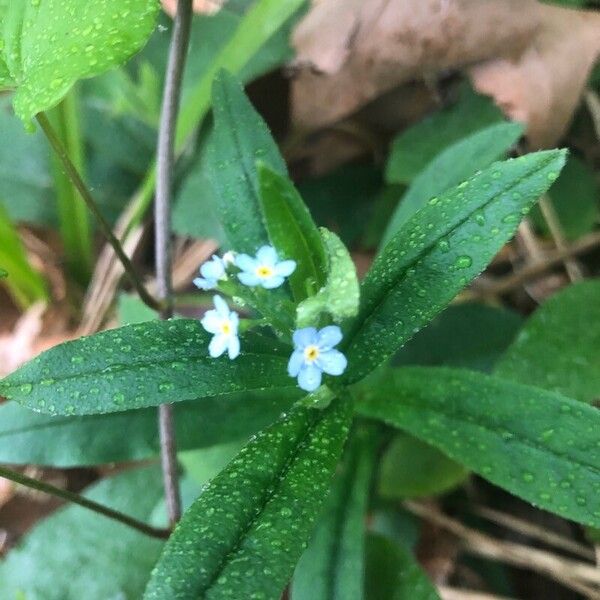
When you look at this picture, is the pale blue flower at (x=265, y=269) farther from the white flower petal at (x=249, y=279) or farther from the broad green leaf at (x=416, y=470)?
the broad green leaf at (x=416, y=470)

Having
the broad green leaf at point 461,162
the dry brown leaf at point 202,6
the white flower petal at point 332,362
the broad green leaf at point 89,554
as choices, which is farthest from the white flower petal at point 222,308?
the dry brown leaf at point 202,6

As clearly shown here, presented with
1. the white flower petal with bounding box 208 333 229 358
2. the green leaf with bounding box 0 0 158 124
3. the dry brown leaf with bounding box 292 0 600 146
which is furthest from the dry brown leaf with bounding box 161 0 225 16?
the white flower petal with bounding box 208 333 229 358

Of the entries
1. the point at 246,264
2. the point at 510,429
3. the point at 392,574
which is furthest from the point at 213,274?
the point at 392,574

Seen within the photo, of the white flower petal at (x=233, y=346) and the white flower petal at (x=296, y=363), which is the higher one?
the white flower petal at (x=233, y=346)

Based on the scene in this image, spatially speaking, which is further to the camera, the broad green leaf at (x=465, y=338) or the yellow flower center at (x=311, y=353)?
the broad green leaf at (x=465, y=338)

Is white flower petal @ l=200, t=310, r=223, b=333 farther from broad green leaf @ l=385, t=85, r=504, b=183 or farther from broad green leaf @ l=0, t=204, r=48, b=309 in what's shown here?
broad green leaf @ l=0, t=204, r=48, b=309

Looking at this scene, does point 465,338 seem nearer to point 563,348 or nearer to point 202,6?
point 563,348
